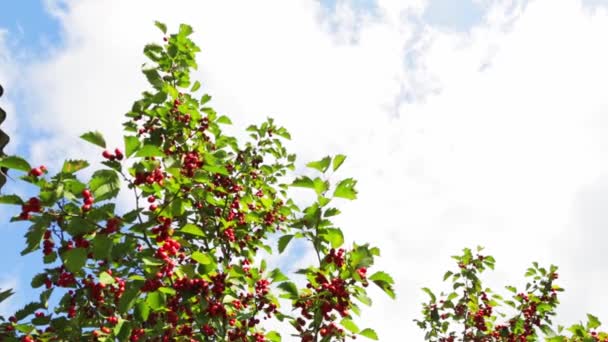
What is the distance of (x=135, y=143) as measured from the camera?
3.70 m

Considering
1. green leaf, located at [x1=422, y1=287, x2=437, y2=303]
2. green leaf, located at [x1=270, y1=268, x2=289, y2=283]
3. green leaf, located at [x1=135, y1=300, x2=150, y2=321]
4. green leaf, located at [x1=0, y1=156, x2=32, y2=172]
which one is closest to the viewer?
green leaf, located at [x1=0, y1=156, x2=32, y2=172]

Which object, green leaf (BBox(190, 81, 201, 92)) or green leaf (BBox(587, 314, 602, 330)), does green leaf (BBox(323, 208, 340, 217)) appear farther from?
green leaf (BBox(587, 314, 602, 330))

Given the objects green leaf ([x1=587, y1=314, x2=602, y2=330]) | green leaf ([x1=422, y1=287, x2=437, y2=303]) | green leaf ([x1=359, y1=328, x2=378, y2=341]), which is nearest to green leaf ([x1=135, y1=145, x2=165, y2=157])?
green leaf ([x1=359, y1=328, x2=378, y2=341])

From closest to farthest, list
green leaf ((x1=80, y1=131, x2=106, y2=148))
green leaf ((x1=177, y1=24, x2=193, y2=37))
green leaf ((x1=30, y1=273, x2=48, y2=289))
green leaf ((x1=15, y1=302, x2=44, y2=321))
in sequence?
green leaf ((x1=80, y1=131, x2=106, y2=148)) → green leaf ((x1=30, y1=273, x2=48, y2=289)) → green leaf ((x1=15, y1=302, x2=44, y2=321)) → green leaf ((x1=177, y1=24, x2=193, y2=37))

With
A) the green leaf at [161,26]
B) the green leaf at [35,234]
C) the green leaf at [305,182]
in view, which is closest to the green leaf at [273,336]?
the green leaf at [305,182]

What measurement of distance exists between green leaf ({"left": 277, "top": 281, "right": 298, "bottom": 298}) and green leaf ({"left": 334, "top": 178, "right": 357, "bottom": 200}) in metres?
1.01

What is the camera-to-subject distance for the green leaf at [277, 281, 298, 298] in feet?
14.1

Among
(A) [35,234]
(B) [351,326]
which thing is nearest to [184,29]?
(A) [35,234]

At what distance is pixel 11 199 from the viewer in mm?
3594

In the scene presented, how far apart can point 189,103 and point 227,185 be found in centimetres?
134

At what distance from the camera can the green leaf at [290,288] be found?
429 cm

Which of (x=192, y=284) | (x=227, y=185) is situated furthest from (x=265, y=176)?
(x=192, y=284)

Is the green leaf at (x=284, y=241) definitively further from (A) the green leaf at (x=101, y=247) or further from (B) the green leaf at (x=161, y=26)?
(B) the green leaf at (x=161, y=26)

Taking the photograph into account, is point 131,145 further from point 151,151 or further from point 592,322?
point 592,322
